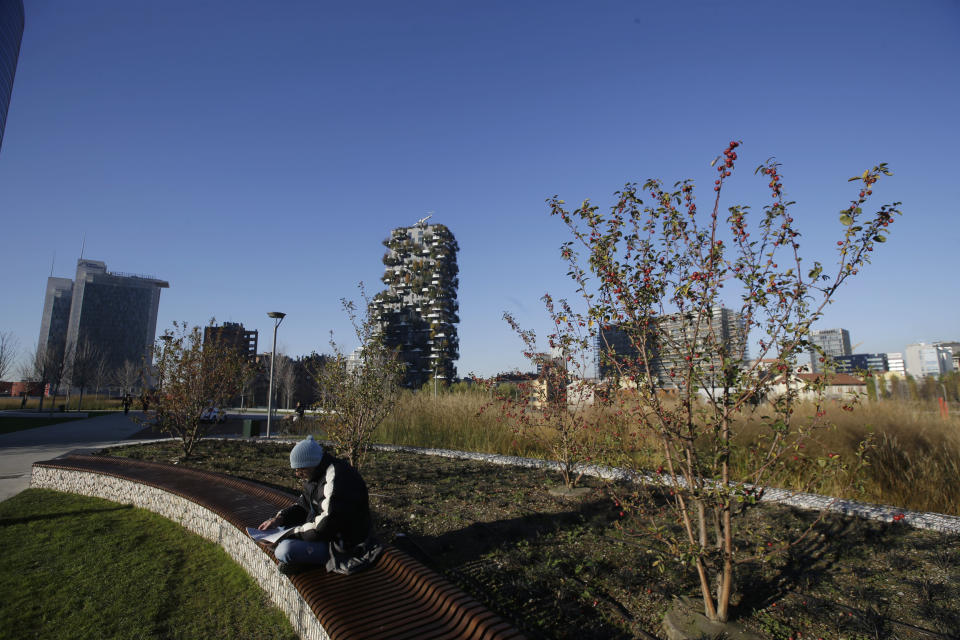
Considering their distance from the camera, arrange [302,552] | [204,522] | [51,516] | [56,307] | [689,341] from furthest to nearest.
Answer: [56,307], [51,516], [204,522], [302,552], [689,341]

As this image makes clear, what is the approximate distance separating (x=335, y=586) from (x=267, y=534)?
1.09 meters

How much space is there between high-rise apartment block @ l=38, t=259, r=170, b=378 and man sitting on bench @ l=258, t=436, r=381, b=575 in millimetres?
117075

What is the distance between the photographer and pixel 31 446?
12.8 m

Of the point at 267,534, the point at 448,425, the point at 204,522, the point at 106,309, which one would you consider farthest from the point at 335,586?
the point at 106,309

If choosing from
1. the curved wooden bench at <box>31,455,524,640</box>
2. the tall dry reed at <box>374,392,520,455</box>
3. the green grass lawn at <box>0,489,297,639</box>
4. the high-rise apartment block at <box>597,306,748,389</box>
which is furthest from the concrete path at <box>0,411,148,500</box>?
the high-rise apartment block at <box>597,306,748,389</box>

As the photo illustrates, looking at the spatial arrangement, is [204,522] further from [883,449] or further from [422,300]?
[422,300]

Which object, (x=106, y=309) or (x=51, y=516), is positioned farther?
(x=106, y=309)

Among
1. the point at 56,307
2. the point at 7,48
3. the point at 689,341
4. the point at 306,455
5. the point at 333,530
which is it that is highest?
the point at 7,48

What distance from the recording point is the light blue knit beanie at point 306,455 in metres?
3.61

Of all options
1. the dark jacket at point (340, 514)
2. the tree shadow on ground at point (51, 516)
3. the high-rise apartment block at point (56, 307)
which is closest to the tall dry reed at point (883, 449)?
the dark jacket at point (340, 514)

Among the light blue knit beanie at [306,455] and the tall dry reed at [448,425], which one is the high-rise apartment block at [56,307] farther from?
the light blue knit beanie at [306,455]

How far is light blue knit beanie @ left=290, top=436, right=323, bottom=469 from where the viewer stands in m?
3.61

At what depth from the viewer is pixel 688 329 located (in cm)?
312

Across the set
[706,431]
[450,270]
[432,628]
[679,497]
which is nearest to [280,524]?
[432,628]
